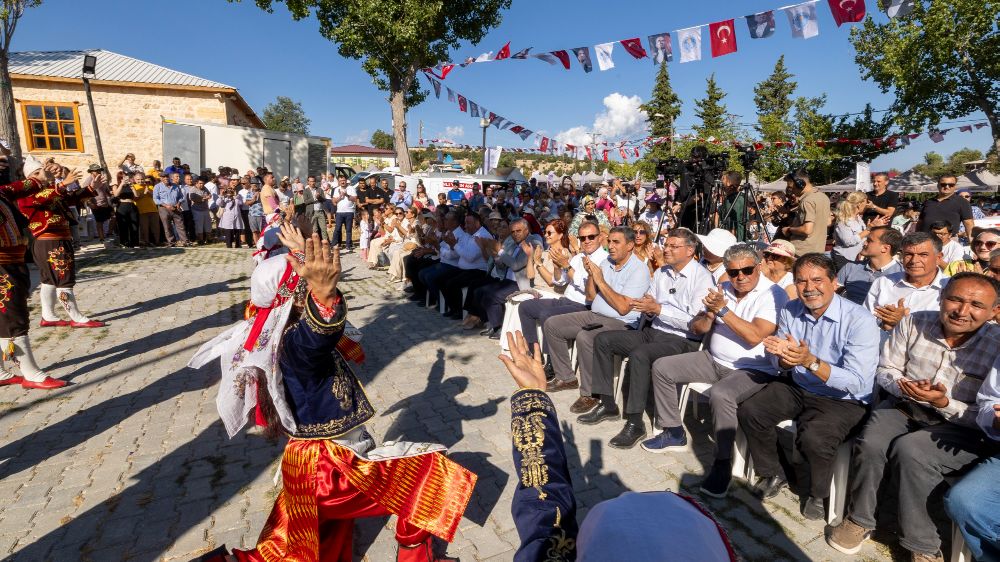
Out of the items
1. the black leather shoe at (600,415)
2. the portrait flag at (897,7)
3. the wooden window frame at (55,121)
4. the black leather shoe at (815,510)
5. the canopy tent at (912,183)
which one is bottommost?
the black leather shoe at (600,415)

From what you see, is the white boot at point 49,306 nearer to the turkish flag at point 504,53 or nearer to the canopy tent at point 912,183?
the turkish flag at point 504,53

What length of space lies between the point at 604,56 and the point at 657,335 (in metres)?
8.26

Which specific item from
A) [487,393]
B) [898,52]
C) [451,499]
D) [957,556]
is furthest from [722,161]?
[898,52]

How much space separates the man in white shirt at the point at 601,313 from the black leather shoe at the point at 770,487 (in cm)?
133

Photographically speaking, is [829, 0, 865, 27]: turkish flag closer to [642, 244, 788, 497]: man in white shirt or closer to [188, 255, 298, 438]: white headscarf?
[642, 244, 788, 497]: man in white shirt

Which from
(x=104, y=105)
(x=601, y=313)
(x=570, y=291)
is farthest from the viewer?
(x=104, y=105)

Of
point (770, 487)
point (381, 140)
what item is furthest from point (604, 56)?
point (381, 140)

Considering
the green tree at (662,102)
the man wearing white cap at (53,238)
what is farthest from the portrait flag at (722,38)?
the green tree at (662,102)

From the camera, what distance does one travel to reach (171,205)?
43.4 feet

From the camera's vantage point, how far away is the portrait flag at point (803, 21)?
8.55 m

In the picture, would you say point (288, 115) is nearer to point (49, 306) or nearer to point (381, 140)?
point (381, 140)

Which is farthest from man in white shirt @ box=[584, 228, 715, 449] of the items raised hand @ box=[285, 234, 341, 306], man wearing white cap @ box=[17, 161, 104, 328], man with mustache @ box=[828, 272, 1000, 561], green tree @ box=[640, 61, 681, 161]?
green tree @ box=[640, 61, 681, 161]

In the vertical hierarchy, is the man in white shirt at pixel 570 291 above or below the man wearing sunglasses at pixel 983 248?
below

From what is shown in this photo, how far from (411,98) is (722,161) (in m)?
16.3
